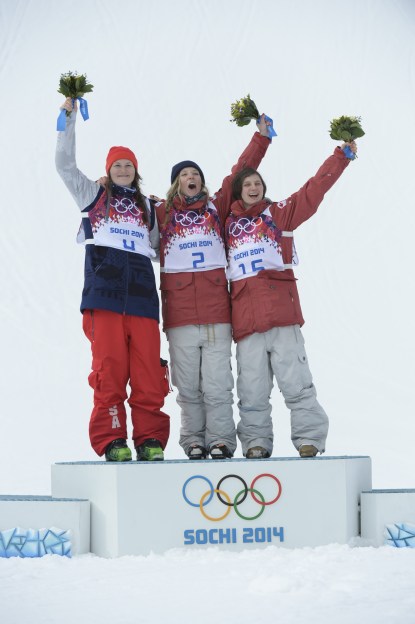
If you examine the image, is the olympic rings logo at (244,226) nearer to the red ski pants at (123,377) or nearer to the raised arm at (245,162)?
the raised arm at (245,162)

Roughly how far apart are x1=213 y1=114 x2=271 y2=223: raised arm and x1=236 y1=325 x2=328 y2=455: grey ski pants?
1.96 feet

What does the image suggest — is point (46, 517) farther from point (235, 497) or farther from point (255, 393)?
point (255, 393)

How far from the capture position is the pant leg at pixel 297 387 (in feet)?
12.8

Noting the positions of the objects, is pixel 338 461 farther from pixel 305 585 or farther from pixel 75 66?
pixel 75 66

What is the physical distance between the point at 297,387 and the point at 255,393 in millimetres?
167

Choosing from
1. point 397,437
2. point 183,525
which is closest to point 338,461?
point 183,525

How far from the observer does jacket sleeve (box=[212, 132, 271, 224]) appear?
4.21 meters

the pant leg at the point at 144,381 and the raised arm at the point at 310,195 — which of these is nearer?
the pant leg at the point at 144,381

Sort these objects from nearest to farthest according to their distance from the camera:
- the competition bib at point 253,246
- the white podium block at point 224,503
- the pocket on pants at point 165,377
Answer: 1. the white podium block at point 224,503
2. the pocket on pants at point 165,377
3. the competition bib at point 253,246

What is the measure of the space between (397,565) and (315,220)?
32.2 ft

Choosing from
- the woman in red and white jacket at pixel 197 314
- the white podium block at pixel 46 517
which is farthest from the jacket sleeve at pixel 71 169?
the white podium block at pixel 46 517

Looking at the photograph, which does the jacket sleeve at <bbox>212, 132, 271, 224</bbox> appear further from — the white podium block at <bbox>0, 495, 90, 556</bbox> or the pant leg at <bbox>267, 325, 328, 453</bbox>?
the white podium block at <bbox>0, 495, 90, 556</bbox>

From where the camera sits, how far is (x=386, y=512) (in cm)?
342

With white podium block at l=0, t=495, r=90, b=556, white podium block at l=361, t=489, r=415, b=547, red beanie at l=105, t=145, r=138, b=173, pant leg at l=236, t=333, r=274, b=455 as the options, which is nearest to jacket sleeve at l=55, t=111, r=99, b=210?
red beanie at l=105, t=145, r=138, b=173
